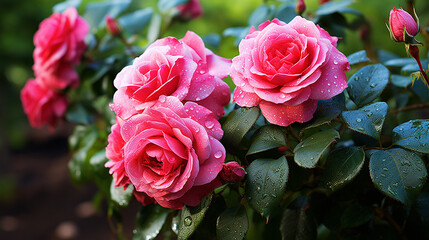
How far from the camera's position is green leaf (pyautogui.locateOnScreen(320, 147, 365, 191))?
0.54 metres

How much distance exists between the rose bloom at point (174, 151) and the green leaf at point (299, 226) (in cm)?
19

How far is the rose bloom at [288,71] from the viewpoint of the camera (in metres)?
0.57

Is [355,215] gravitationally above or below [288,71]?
below

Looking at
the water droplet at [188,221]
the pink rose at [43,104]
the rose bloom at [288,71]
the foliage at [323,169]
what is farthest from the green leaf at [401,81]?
the pink rose at [43,104]

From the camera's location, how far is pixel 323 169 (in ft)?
2.10

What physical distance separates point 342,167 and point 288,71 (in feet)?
0.48

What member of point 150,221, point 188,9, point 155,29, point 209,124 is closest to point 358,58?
point 209,124

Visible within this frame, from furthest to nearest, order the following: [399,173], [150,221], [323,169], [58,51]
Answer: [58,51]
[150,221]
[323,169]
[399,173]

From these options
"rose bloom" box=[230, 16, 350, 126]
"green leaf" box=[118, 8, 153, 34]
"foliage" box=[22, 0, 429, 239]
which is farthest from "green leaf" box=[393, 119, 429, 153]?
"green leaf" box=[118, 8, 153, 34]

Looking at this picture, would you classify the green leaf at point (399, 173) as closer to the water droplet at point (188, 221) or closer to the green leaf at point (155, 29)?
the water droplet at point (188, 221)

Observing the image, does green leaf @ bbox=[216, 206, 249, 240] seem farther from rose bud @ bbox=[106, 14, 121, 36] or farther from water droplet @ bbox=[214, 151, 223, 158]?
rose bud @ bbox=[106, 14, 121, 36]

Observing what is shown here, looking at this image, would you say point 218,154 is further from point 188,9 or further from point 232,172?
point 188,9

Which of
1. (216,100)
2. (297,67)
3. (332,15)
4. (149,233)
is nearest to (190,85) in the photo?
(216,100)

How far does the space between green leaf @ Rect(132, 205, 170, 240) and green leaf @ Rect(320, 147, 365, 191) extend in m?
0.30
